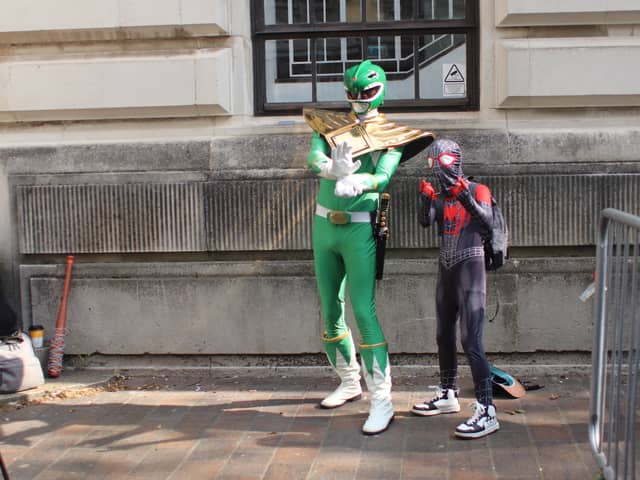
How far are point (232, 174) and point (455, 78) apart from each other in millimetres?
1737

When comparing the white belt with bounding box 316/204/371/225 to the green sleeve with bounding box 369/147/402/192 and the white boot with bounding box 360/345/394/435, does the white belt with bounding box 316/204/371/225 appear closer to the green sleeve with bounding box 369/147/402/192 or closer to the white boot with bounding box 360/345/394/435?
the green sleeve with bounding box 369/147/402/192

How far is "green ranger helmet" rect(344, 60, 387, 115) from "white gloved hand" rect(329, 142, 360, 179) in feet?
1.41

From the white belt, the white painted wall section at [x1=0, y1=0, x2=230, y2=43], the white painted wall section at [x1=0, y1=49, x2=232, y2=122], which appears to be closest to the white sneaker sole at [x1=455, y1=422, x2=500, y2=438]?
the white belt

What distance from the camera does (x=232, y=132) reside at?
20.9ft

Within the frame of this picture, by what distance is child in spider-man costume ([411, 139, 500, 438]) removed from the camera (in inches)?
187

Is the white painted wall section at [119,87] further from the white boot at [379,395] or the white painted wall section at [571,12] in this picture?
the white boot at [379,395]

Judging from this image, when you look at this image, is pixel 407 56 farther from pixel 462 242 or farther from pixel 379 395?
pixel 379 395

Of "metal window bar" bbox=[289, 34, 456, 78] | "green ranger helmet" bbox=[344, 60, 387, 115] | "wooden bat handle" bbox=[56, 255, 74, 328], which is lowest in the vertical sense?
"wooden bat handle" bbox=[56, 255, 74, 328]

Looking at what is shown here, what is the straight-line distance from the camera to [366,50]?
21.2 ft

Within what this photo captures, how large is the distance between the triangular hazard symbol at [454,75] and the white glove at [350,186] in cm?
197

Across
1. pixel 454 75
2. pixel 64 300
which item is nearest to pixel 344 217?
pixel 454 75

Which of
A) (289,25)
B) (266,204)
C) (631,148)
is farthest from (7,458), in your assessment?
(631,148)

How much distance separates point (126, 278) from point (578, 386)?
3220 mm

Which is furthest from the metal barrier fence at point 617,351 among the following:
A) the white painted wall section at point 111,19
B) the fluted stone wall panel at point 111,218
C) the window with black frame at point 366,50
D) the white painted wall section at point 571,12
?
the white painted wall section at point 111,19
